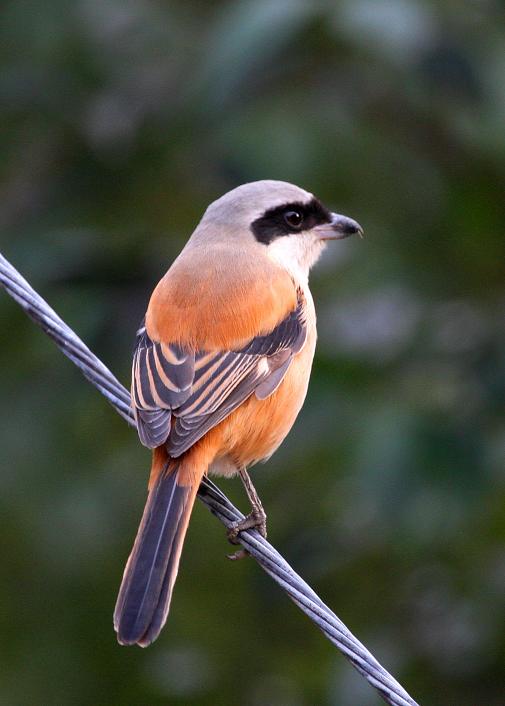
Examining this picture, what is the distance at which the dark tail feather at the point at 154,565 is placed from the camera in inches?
120

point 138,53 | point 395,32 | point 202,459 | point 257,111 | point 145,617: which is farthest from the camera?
A: point 138,53

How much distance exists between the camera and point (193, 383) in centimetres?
355

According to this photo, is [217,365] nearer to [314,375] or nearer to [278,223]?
[314,375]

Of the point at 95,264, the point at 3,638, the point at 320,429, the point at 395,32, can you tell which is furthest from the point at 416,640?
the point at 395,32

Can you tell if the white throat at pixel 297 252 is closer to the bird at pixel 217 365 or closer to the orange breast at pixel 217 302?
the bird at pixel 217 365

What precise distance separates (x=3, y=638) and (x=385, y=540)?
4.31ft

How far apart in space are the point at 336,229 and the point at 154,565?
169 cm

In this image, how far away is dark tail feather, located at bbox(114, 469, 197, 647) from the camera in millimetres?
3052

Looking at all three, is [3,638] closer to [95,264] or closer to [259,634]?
[259,634]

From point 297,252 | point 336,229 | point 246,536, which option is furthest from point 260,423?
point 336,229

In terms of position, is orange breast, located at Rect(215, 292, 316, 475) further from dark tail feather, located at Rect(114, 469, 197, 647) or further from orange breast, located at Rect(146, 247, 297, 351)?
dark tail feather, located at Rect(114, 469, 197, 647)

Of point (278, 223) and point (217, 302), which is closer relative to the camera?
point (217, 302)

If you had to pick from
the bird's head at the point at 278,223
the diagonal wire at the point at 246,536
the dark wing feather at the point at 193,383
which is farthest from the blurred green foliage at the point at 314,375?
the diagonal wire at the point at 246,536

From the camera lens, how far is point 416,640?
4.49 meters
